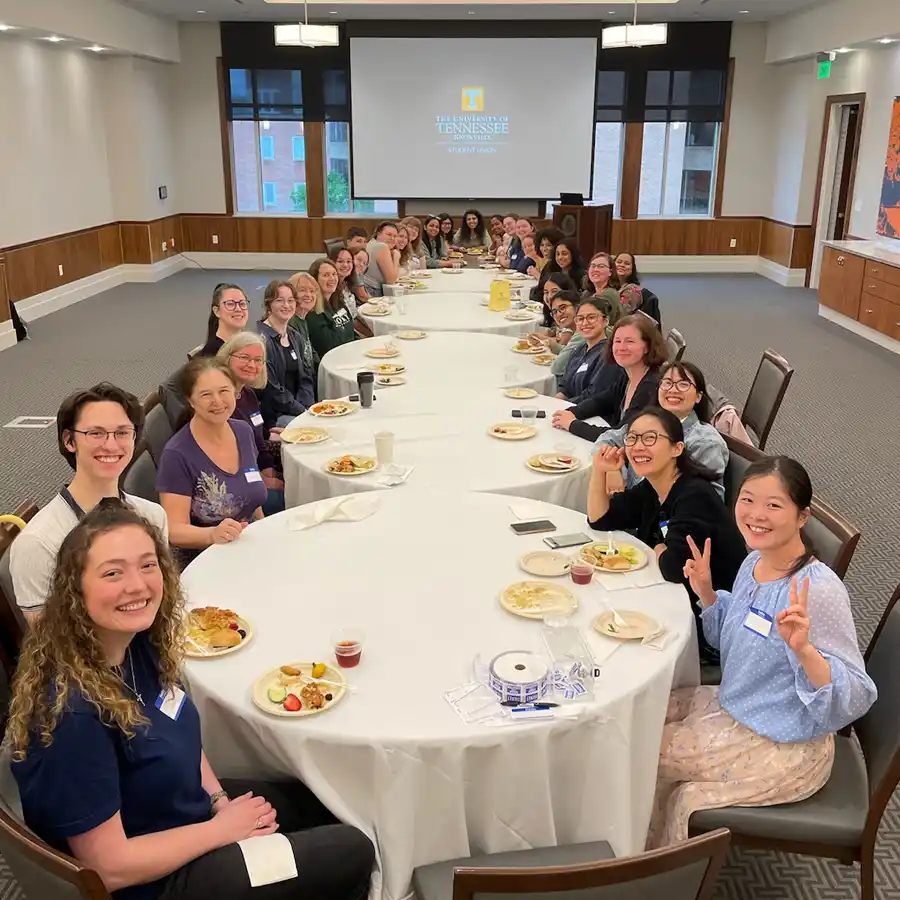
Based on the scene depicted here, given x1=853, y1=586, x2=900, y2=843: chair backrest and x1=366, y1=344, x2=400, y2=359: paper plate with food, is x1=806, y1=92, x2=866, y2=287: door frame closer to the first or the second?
x1=366, y1=344, x2=400, y2=359: paper plate with food

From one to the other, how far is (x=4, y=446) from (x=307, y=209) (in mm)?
8931

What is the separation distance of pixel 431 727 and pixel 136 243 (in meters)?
12.2

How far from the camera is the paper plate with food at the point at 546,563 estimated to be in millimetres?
2455

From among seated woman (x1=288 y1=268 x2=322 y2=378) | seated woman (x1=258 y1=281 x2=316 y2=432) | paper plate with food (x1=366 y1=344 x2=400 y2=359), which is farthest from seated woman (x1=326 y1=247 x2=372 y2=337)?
seated woman (x1=258 y1=281 x2=316 y2=432)

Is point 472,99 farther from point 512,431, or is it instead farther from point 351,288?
point 512,431

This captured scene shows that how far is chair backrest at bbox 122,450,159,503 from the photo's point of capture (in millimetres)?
2934

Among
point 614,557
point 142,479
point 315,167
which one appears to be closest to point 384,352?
point 142,479

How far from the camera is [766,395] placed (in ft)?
14.4

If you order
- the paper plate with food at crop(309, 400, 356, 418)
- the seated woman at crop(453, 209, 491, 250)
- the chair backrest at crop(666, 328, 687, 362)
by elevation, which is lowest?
the paper plate with food at crop(309, 400, 356, 418)

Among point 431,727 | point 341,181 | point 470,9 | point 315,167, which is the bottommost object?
point 431,727

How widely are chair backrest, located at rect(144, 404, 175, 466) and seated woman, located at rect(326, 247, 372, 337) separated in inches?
106

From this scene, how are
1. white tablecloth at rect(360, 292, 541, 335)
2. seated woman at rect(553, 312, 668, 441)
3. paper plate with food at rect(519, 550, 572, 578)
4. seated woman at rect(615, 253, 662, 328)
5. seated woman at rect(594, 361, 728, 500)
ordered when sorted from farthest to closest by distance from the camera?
white tablecloth at rect(360, 292, 541, 335), seated woman at rect(615, 253, 662, 328), seated woman at rect(553, 312, 668, 441), seated woman at rect(594, 361, 728, 500), paper plate with food at rect(519, 550, 572, 578)

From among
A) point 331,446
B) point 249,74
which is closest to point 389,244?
point 331,446

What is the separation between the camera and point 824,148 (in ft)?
38.9
